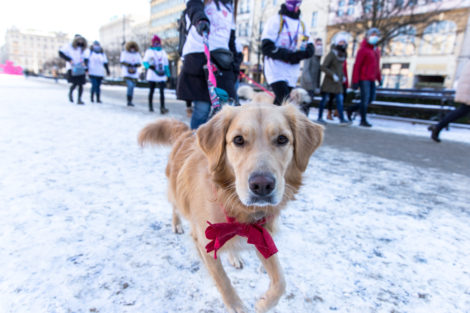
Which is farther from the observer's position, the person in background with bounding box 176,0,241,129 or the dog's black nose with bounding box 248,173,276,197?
the person in background with bounding box 176,0,241,129

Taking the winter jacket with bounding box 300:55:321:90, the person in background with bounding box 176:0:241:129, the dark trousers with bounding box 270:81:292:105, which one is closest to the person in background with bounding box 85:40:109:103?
the winter jacket with bounding box 300:55:321:90

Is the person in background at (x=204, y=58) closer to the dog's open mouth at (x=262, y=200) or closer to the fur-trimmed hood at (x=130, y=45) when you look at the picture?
the dog's open mouth at (x=262, y=200)

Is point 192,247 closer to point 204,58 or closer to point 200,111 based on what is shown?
point 200,111

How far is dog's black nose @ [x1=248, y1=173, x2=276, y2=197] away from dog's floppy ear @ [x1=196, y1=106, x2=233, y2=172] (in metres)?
0.36

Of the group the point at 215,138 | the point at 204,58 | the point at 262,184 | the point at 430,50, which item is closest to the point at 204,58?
the point at 204,58

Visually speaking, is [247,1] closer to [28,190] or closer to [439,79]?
[439,79]

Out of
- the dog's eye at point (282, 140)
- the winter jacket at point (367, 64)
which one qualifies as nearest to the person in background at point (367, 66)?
the winter jacket at point (367, 64)

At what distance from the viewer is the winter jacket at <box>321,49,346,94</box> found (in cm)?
710

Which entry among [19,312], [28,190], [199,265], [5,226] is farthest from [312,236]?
[28,190]

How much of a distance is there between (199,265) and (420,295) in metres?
1.36

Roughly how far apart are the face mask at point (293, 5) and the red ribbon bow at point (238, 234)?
3972mm

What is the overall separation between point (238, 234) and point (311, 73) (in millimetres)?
7663

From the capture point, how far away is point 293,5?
4.21 meters

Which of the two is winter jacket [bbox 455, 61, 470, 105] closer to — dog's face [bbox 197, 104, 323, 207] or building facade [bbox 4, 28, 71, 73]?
dog's face [bbox 197, 104, 323, 207]
